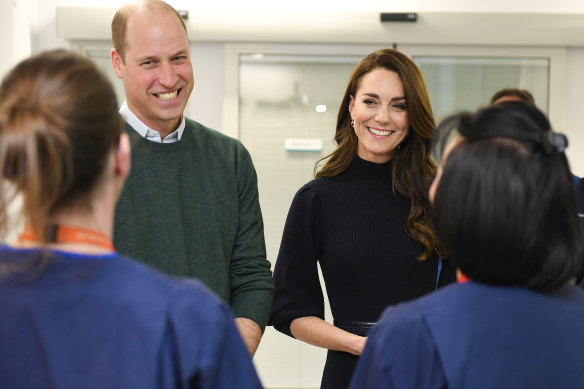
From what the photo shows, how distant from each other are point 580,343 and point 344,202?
126cm

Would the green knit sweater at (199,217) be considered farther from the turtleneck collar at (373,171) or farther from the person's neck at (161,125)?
the turtleneck collar at (373,171)

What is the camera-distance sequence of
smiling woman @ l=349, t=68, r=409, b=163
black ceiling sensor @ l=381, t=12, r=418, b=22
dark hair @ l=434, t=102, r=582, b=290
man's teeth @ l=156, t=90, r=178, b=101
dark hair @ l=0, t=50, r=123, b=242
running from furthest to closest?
black ceiling sensor @ l=381, t=12, r=418, b=22 < smiling woman @ l=349, t=68, r=409, b=163 < man's teeth @ l=156, t=90, r=178, b=101 < dark hair @ l=434, t=102, r=582, b=290 < dark hair @ l=0, t=50, r=123, b=242

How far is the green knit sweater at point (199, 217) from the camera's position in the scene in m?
2.04

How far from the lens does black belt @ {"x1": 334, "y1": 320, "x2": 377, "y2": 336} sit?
230 centimetres

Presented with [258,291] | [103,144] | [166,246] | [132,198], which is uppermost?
[103,144]

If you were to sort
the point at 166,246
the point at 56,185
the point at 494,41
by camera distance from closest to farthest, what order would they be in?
the point at 56,185
the point at 166,246
the point at 494,41

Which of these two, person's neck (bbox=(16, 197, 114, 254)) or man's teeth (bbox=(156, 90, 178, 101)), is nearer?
person's neck (bbox=(16, 197, 114, 254))

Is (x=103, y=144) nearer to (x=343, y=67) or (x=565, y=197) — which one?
(x=565, y=197)

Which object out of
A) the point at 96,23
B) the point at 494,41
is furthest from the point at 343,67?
the point at 96,23

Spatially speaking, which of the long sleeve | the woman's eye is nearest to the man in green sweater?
the woman's eye

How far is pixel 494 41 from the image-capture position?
15.3 feet

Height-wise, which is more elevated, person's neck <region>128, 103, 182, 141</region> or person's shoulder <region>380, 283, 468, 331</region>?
person's neck <region>128, 103, 182, 141</region>

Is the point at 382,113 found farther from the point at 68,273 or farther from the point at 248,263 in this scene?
the point at 68,273

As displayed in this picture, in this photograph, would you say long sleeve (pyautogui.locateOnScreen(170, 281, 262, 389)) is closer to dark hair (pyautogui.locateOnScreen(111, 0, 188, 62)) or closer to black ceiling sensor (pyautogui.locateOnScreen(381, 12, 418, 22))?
dark hair (pyautogui.locateOnScreen(111, 0, 188, 62))
